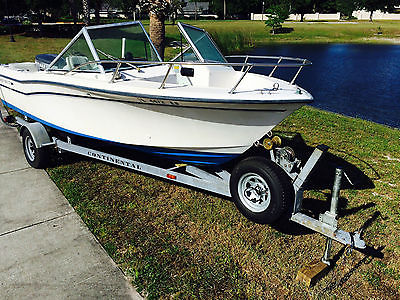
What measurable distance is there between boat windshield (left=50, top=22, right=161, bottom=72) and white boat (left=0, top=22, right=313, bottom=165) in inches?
0.6

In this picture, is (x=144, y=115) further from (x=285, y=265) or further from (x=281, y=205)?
(x=285, y=265)

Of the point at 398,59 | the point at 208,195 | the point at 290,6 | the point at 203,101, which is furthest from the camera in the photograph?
the point at 290,6

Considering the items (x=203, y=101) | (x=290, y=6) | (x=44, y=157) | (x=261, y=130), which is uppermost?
(x=290, y=6)

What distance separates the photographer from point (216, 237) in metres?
4.06

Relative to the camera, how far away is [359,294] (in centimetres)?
327

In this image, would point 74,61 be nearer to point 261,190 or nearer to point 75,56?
point 75,56

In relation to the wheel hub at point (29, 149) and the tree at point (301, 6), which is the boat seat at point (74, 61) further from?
the tree at point (301, 6)

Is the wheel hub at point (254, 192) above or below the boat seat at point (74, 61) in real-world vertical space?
below

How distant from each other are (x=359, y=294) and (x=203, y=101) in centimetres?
254

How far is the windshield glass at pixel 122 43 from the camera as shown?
539 cm

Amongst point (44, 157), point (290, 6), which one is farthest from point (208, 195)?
point (290, 6)

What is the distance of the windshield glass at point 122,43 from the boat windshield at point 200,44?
76 cm

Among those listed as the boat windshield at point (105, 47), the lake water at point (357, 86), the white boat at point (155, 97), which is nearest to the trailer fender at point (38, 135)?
the white boat at point (155, 97)

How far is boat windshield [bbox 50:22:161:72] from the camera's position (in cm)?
529
